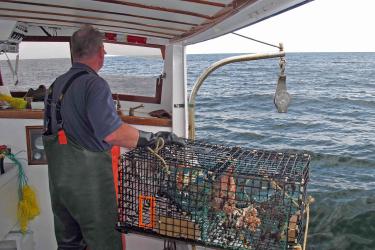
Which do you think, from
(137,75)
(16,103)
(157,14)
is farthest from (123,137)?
(137,75)

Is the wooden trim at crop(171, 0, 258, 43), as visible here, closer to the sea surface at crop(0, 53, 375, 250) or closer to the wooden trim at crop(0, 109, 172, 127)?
the wooden trim at crop(0, 109, 172, 127)

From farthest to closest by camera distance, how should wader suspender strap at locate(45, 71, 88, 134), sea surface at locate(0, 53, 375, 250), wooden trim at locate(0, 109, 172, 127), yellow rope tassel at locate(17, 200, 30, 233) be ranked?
sea surface at locate(0, 53, 375, 250)
wooden trim at locate(0, 109, 172, 127)
yellow rope tassel at locate(17, 200, 30, 233)
wader suspender strap at locate(45, 71, 88, 134)

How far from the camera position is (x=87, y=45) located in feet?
9.50

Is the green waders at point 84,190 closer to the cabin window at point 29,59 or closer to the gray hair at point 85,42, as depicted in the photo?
the gray hair at point 85,42

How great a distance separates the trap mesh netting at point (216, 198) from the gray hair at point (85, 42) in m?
0.84

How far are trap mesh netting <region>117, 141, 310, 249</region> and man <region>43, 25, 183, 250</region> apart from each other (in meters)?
0.16

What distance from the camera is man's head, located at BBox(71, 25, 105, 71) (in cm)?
286

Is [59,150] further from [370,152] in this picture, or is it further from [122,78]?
[370,152]

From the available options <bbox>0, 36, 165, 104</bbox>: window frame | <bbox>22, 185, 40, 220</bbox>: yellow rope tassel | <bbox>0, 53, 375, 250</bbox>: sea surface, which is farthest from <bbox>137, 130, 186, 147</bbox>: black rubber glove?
<bbox>0, 53, 375, 250</bbox>: sea surface

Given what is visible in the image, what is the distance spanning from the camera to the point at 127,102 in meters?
6.06

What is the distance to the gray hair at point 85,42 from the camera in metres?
2.86

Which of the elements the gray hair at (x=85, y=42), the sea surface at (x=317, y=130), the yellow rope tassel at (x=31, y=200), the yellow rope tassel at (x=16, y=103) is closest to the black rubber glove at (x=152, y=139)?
the gray hair at (x=85, y=42)

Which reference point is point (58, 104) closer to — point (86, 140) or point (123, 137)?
point (86, 140)

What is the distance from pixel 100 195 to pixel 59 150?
0.44 metres
